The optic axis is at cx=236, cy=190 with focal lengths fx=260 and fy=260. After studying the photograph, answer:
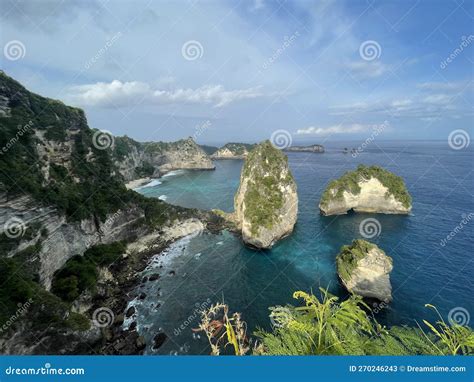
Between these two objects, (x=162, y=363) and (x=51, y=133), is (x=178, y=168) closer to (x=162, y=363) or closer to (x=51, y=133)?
(x=51, y=133)

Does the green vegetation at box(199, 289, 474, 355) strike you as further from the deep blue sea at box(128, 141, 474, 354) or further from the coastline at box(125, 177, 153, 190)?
the coastline at box(125, 177, 153, 190)

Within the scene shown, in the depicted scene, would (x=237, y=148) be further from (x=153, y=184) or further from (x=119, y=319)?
(x=119, y=319)

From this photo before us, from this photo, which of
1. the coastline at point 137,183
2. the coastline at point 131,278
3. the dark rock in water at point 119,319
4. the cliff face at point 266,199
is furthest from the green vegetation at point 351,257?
the coastline at point 137,183


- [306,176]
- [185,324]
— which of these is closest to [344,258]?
[185,324]

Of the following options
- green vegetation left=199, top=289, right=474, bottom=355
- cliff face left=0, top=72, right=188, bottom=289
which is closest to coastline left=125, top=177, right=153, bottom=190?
cliff face left=0, top=72, right=188, bottom=289

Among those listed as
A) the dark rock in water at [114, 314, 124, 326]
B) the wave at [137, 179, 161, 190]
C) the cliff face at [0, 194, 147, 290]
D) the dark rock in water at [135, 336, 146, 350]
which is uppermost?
the wave at [137, 179, 161, 190]

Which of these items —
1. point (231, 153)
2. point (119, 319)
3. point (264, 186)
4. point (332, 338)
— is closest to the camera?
point (332, 338)

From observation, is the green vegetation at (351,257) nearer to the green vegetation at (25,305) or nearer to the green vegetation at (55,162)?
the green vegetation at (25,305)

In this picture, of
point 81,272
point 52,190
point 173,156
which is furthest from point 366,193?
point 173,156
